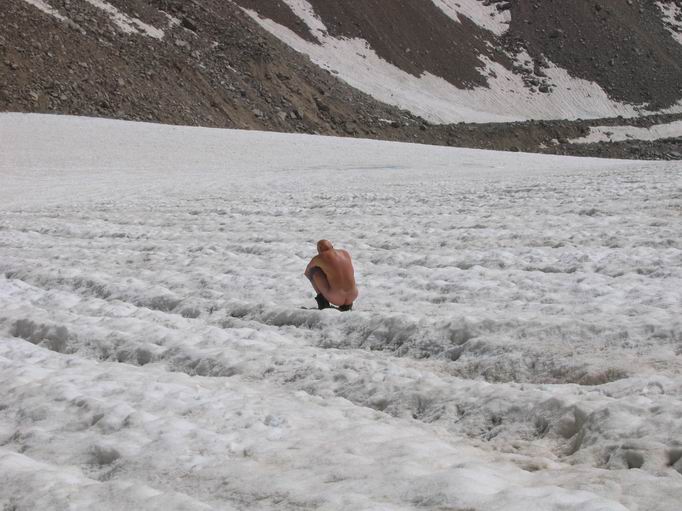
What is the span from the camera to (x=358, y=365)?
5.25 metres

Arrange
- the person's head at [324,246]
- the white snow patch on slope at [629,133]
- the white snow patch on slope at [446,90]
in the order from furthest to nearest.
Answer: the white snow patch on slope at [446,90]
the white snow patch on slope at [629,133]
the person's head at [324,246]

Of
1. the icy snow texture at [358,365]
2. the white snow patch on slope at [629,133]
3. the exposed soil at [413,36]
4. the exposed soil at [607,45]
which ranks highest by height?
the exposed soil at [607,45]

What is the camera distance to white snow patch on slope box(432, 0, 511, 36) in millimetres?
79706

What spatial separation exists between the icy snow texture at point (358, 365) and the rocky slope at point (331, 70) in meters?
29.7

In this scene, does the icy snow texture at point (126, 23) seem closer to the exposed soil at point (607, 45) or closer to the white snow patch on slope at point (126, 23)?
the white snow patch on slope at point (126, 23)

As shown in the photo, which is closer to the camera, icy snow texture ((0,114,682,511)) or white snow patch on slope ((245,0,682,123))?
icy snow texture ((0,114,682,511))

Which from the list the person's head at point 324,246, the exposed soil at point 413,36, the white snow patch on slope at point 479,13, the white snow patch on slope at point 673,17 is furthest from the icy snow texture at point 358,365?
the white snow patch on slope at point 673,17

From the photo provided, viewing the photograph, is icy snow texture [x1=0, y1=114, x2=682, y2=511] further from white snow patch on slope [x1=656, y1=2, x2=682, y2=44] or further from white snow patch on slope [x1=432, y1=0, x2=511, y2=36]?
white snow patch on slope [x1=656, y1=2, x2=682, y2=44]

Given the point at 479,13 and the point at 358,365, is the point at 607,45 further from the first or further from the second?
the point at 358,365

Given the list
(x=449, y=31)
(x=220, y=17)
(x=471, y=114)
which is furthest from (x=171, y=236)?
(x=449, y=31)

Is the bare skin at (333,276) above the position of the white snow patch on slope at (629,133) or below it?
below

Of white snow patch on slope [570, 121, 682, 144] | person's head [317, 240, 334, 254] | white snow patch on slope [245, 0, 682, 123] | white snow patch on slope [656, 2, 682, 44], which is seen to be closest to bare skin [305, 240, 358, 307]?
person's head [317, 240, 334, 254]

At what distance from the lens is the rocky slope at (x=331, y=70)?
3925cm

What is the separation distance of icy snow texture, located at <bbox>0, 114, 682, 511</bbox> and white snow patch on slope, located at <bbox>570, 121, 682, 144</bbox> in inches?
2053
